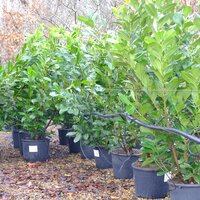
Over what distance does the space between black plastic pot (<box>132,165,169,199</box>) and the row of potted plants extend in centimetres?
1

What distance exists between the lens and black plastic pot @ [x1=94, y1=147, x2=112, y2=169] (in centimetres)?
373

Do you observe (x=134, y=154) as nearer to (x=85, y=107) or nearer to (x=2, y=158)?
(x=85, y=107)

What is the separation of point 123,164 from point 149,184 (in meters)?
0.54

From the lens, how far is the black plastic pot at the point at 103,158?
3.73m

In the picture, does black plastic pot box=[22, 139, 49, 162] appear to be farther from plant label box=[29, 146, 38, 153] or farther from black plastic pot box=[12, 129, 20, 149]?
black plastic pot box=[12, 129, 20, 149]

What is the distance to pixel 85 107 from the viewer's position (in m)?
3.24

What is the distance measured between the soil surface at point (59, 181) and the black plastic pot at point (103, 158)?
0.06 meters

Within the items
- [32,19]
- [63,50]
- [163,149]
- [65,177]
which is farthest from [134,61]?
[32,19]

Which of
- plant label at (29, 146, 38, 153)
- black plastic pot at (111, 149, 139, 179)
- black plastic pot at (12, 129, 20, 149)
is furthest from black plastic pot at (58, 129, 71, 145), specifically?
black plastic pot at (111, 149, 139, 179)

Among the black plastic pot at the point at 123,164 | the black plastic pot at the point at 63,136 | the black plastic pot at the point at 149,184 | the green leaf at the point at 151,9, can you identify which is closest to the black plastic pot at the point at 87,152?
the black plastic pot at the point at 63,136

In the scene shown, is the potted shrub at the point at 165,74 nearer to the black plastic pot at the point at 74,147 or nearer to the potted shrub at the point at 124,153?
the potted shrub at the point at 124,153

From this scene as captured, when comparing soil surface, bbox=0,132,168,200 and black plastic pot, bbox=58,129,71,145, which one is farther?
black plastic pot, bbox=58,129,71,145

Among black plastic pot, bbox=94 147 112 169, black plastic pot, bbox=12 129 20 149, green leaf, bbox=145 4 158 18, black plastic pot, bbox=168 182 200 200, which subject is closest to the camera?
green leaf, bbox=145 4 158 18

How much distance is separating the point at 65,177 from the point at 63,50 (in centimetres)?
120
